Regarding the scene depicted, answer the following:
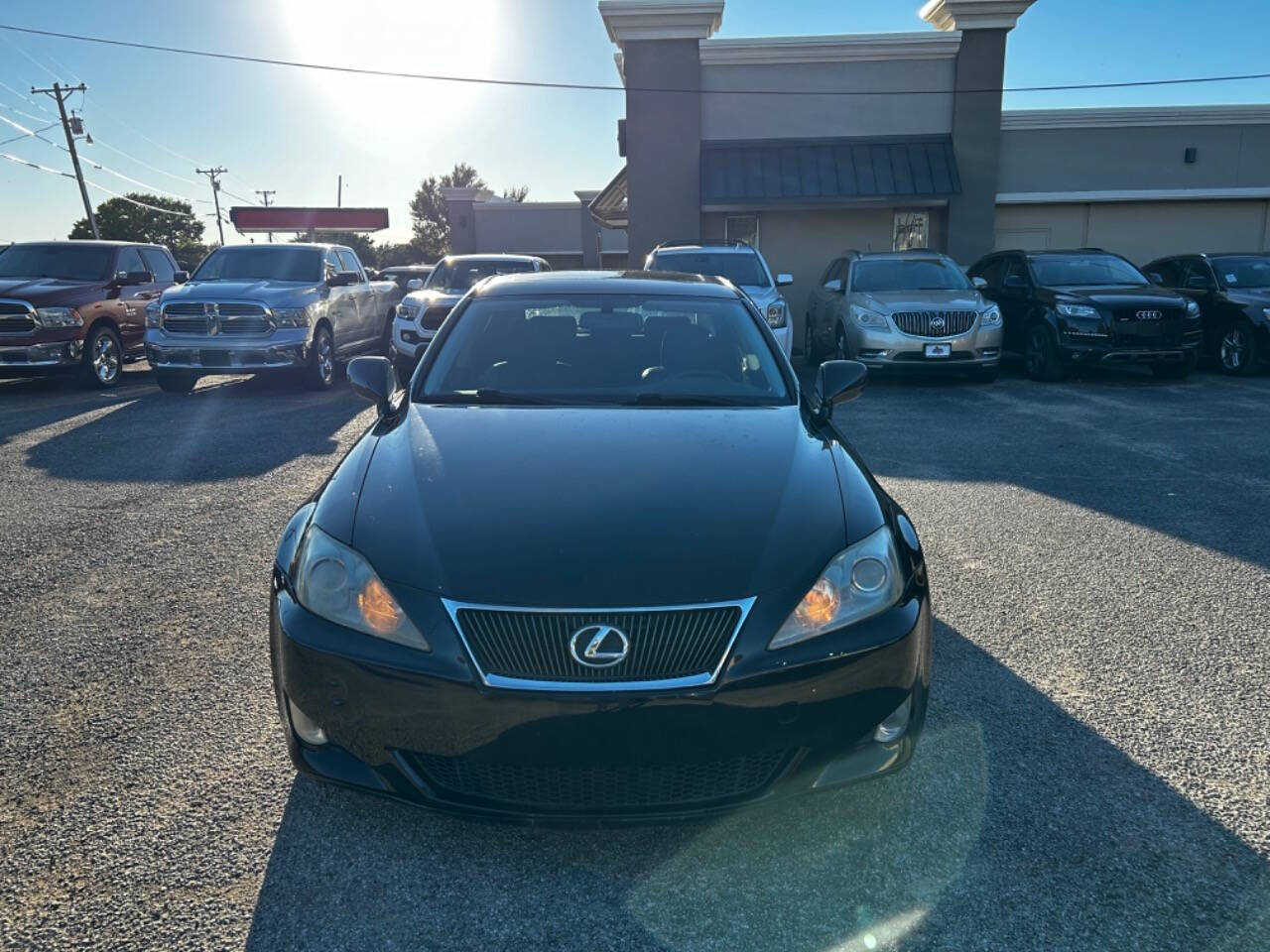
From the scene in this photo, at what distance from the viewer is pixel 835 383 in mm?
4117

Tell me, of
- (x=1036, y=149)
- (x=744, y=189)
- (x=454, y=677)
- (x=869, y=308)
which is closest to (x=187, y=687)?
(x=454, y=677)

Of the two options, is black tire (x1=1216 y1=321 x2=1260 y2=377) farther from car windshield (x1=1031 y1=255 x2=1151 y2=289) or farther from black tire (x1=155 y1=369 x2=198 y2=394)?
black tire (x1=155 y1=369 x2=198 y2=394)

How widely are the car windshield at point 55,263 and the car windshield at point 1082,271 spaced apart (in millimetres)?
12435

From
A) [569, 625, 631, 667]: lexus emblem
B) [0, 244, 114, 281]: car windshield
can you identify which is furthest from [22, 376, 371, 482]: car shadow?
[569, 625, 631, 667]: lexus emblem

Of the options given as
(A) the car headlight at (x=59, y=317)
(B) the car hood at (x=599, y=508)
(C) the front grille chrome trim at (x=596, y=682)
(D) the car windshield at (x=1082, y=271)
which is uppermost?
(B) the car hood at (x=599, y=508)

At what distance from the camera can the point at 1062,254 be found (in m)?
Answer: 13.6

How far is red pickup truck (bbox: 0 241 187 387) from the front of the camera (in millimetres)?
11547

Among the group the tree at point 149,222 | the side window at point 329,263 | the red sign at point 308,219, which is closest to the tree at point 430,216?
the tree at point 149,222

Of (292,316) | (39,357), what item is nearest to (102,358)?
(39,357)

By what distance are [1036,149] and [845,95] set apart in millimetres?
3764

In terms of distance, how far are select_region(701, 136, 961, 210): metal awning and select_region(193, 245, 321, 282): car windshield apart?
7.74 m

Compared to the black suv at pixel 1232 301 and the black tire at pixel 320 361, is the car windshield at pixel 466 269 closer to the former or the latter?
the black tire at pixel 320 361

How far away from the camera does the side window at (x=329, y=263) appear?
42.4 ft

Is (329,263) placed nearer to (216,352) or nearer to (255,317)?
(255,317)
